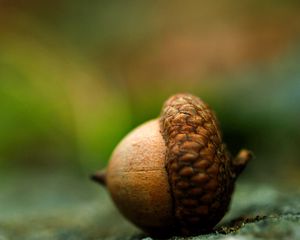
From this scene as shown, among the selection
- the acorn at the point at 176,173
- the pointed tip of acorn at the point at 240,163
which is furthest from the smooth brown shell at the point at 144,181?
the pointed tip of acorn at the point at 240,163

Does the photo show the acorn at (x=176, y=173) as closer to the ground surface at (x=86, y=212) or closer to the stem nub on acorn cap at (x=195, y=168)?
the stem nub on acorn cap at (x=195, y=168)

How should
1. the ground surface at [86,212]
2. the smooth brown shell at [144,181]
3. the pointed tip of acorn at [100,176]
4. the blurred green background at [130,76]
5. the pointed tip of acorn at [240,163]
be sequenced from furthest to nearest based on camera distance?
the blurred green background at [130,76]
the pointed tip of acorn at [100,176]
the pointed tip of acorn at [240,163]
the smooth brown shell at [144,181]
the ground surface at [86,212]

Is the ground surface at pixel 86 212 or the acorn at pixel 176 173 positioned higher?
the acorn at pixel 176 173

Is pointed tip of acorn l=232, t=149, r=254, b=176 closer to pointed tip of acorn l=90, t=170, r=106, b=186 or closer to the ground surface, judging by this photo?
the ground surface

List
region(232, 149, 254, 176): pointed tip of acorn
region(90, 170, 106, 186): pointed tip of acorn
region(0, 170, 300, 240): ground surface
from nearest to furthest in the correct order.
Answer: region(0, 170, 300, 240): ground surface, region(232, 149, 254, 176): pointed tip of acorn, region(90, 170, 106, 186): pointed tip of acorn

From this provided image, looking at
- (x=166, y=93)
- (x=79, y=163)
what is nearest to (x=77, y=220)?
(x=79, y=163)

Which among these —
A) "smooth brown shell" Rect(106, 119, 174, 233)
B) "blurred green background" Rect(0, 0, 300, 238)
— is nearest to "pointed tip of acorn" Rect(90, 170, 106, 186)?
"smooth brown shell" Rect(106, 119, 174, 233)

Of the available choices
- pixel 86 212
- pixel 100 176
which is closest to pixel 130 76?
pixel 86 212
